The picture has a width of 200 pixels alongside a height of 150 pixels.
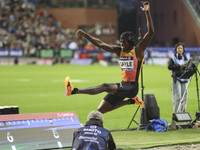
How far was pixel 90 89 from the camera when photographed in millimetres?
9297

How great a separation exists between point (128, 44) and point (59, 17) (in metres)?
49.5

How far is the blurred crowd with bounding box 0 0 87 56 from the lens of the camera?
4775cm

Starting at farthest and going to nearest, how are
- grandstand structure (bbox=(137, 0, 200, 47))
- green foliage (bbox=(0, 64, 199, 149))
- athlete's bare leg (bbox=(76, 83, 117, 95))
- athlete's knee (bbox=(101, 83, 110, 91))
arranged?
grandstand structure (bbox=(137, 0, 200, 47)) → green foliage (bbox=(0, 64, 199, 149)) → athlete's knee (bbox=(101, 83, 110, 91)) → athlete's bare leg (bbox=(76, 83, 117, 95))

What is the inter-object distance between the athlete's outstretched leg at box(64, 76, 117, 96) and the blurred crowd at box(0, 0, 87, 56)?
3723 centimetres

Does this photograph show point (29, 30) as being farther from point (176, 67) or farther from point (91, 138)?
point (91, 138)

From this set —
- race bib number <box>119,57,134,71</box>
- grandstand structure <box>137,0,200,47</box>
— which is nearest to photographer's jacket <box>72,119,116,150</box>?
race bib number <box>119,57,134,71</box>

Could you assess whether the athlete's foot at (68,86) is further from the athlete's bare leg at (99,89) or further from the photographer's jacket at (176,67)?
the photographer's jacket at (176,67)

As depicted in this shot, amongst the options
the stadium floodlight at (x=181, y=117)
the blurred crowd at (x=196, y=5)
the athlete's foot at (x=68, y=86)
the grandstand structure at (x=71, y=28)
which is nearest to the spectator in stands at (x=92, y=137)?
the athlete's foot at (x=68, y=86)

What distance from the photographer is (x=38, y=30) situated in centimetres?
5103

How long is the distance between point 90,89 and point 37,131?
4.52 ft

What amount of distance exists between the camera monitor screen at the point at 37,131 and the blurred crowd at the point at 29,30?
3748cm

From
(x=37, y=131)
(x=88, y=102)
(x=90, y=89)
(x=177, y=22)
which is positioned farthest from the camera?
(x=177, y=22)

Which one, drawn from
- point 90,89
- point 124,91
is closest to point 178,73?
point 124,91

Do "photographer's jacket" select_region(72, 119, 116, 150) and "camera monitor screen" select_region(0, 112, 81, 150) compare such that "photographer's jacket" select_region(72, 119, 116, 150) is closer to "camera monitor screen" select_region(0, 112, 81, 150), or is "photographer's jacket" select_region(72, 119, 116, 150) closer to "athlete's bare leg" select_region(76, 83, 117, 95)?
"camera monitor screen" select_region(0, 112, 81, 150)
